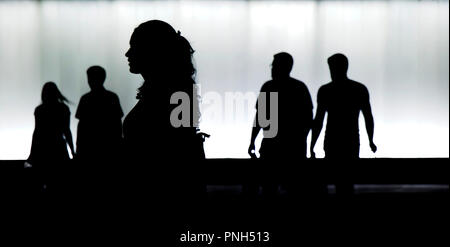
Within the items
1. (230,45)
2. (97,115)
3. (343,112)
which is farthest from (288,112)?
(230,45)

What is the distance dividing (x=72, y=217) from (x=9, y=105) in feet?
12.9

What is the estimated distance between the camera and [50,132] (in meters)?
6.94

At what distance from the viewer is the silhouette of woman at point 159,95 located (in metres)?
2.12

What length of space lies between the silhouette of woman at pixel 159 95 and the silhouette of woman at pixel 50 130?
186 inches

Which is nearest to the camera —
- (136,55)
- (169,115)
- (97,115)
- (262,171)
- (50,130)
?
(169,115)

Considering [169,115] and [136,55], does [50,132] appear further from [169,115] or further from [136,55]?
[169,115]

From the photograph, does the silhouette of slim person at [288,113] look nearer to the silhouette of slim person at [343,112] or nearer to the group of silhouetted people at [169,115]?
the group of silhouetted people at [169,115]

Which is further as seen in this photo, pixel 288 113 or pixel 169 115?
pixel 288 113

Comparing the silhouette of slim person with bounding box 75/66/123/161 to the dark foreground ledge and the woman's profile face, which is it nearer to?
the dark foreground ledge

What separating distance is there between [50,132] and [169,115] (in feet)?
16.7
